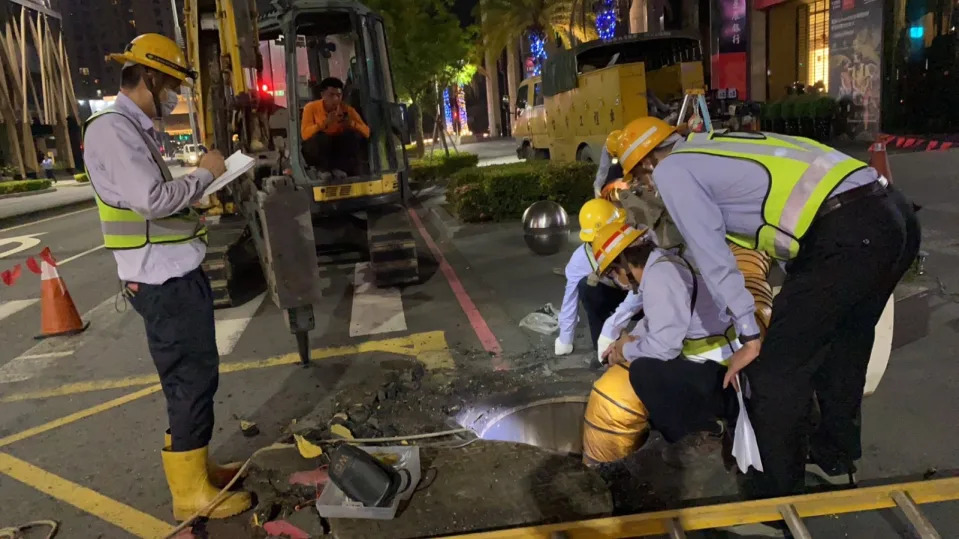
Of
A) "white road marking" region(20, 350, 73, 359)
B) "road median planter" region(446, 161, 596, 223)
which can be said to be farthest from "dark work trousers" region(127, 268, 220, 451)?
"road median planter" region(446, 161, 596, 223)

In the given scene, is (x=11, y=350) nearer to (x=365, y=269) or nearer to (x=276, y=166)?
(x=276, y=166)

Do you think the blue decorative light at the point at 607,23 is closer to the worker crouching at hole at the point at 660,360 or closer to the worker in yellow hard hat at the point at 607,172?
the worker in yellow hard hat at the point at 607,172

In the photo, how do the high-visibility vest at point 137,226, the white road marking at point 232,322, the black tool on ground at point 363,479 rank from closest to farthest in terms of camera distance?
1. the black tool on ground at point 363,479
2. the high-visibility vest at point 137,226
3. the white road marking at point 232,322

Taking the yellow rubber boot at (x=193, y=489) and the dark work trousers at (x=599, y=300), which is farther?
the dark work trousers at (x=599, y=300)

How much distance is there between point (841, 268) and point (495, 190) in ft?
27.2

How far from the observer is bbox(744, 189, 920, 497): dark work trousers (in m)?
2.65

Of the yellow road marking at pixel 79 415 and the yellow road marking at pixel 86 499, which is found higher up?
the yellow road marking at pixel 79 415

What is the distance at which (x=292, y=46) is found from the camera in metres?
7.45

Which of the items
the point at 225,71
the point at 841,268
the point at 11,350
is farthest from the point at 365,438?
the point at 225,71

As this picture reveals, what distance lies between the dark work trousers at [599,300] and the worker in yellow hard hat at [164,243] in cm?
249

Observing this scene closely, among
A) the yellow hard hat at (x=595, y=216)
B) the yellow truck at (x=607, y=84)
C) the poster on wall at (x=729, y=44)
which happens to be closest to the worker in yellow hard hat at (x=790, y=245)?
the yellow hard hat at (x=595, y=216)

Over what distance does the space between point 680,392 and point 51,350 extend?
5923 millimetres

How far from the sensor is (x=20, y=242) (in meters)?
13.8

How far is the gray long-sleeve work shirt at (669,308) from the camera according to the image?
9.97 feet
